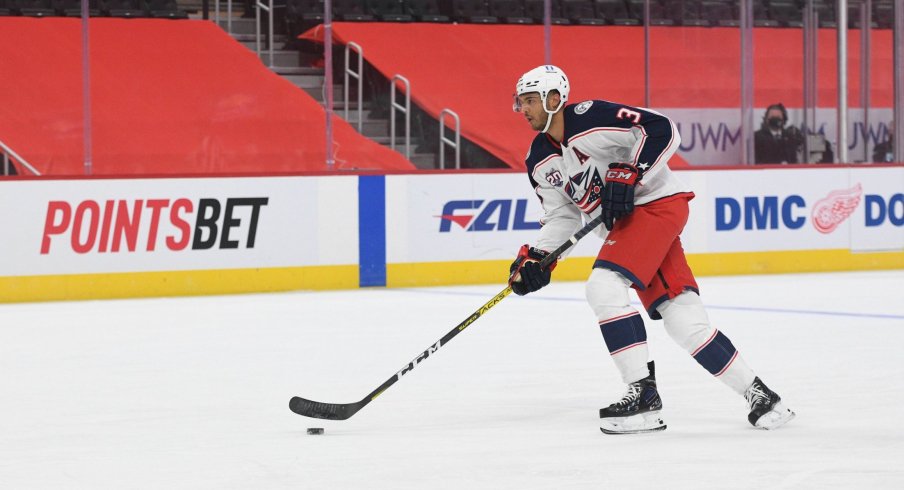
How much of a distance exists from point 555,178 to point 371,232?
499 centimetres

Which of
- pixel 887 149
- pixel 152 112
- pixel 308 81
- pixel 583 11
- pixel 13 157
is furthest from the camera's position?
pixel 583 11

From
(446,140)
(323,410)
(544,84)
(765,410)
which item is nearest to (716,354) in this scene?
(765,410)

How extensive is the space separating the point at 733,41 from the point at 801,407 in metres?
6.57

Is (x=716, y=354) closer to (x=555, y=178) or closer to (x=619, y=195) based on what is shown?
(x=619, y=195)

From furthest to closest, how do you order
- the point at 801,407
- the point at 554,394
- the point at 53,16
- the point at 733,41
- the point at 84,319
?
the point at 733,41 < the point at 53,16 < the point at 84,319 < the point at 554,394 < the point at 801,407

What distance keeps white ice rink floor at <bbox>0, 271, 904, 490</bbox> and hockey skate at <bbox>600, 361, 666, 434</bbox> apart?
5cm

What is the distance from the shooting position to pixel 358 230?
8.77 metres

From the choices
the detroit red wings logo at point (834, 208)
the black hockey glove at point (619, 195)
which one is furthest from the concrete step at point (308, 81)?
the black hockey glove at point (619, 195)

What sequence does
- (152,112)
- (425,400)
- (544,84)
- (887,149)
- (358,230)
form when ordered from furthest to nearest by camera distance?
1. (887,149)
2. (152,112)
3. (358,230)
4. (425,400)
5. (544,84)

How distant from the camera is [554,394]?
4312 mm

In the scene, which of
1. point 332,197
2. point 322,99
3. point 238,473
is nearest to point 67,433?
point 238,473

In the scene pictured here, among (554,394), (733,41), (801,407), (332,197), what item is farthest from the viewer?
(733,41)

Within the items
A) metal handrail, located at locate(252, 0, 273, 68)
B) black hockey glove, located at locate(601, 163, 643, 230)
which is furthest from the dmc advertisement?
black hockey glove, located at locate(601, 163, 643, 230)

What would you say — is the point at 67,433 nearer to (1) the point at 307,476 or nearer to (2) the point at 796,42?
A: (1) the point at 307,476
